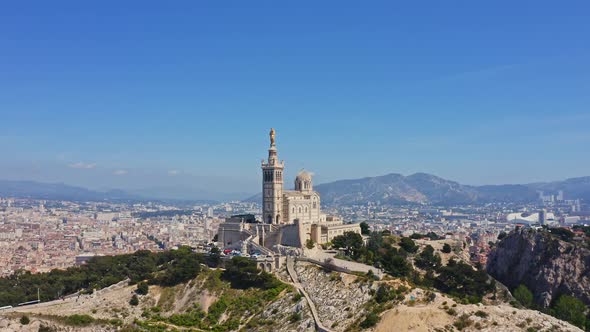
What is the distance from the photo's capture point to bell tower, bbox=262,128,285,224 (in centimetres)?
7406

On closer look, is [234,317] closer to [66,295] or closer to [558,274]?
[66,295]

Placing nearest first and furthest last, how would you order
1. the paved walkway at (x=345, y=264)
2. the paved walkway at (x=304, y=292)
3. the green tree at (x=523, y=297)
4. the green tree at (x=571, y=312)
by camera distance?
1. the paved walkway at (x=304, y=292)
2. the green tree at (x=571, y=312)
3. the paved walkway at (x=345, y=264)
4. the green tree at (x=523, y=297)

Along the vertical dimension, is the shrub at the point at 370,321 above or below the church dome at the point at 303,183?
below

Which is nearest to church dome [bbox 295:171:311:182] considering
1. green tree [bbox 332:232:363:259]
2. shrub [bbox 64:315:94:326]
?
green tree [bbox 332:232:363:259]

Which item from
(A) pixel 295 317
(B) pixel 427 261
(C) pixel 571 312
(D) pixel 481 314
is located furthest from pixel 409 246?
(D) pixel 481 314

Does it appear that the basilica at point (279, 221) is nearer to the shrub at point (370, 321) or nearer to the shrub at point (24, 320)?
the shrub at point (370, 321)

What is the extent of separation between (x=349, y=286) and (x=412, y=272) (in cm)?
1464

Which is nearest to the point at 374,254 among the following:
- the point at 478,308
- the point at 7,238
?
the point at 478,308

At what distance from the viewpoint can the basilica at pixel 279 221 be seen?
7000 centimetres

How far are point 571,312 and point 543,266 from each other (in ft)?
64.7

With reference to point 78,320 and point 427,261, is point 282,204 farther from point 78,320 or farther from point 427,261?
point 78,320

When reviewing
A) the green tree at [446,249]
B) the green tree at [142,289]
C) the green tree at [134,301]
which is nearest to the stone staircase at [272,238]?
the green tree at [142,289]

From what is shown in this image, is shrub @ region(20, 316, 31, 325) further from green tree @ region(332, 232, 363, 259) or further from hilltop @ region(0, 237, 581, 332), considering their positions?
green tree @ region(332, 232, 363, 259)

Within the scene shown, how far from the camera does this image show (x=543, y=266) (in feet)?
244
